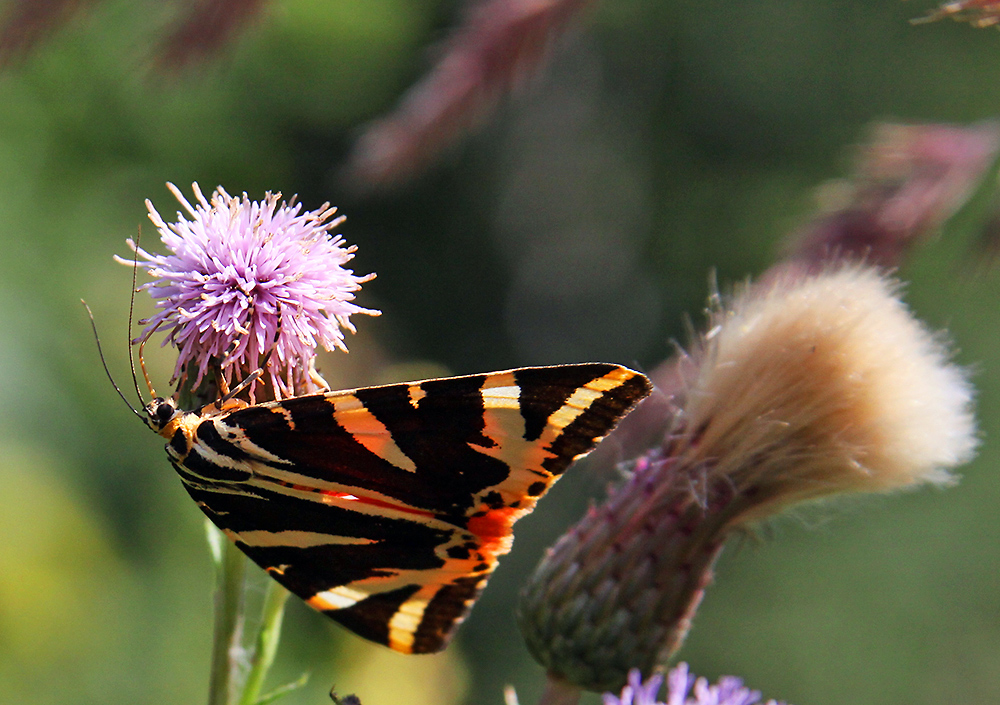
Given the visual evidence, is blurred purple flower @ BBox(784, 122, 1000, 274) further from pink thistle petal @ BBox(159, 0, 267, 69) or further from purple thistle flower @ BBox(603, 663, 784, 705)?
pink thistle petal @ BBox(159, 0, 267, 69)

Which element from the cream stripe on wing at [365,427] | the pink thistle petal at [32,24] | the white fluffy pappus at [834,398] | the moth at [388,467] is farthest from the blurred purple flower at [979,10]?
the pink thistle petal at [32,24]

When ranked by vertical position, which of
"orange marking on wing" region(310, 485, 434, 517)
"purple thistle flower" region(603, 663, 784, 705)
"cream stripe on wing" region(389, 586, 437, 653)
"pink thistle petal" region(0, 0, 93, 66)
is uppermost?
"pink thistle petal" region(0, 0, 93, 66)

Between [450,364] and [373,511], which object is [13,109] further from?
[450,364]

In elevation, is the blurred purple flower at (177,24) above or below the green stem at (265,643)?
above

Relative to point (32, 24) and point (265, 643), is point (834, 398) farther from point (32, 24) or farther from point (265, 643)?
point (32, 24)

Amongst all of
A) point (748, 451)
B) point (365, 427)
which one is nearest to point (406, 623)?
point (365, 427)

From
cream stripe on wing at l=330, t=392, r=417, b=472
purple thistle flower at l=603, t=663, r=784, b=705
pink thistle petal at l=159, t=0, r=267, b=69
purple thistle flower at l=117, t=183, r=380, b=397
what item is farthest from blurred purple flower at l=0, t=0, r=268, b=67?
purple thistle flower at l=603, t=663, r=784, b=705

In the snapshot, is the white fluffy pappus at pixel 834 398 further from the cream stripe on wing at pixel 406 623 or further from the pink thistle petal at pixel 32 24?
the pink thistle petal at pixel 32 24
